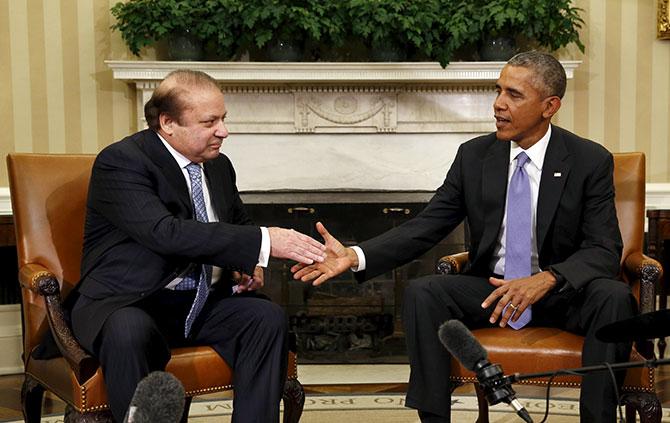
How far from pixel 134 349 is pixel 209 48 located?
2.79 meters

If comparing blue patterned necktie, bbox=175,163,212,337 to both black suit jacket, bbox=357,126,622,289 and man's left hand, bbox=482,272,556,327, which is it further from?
man's left hand, bbox=482,272,556,327

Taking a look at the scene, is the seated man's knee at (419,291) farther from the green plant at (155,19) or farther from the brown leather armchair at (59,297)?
the green plant at (155,19)

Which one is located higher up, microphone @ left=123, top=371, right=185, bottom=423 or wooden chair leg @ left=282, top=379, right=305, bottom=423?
microphone @ left=123, top=371, right=185, bottom=423

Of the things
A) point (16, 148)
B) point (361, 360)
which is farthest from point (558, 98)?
point (16, 148)

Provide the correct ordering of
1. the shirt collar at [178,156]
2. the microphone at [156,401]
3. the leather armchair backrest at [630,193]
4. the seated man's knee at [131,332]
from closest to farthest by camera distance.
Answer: the microphone at [156,401] → the seated man's knee at [131,332] → the shirt collar at [178,156] → the leather armchair backrest at [630,193]

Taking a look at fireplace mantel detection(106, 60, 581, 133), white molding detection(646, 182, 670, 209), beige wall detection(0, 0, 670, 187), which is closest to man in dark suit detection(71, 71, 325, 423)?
fireplace mantel detection(106, 60, 581, 133)

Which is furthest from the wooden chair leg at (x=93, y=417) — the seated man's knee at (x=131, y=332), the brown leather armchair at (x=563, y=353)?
the brown leather armchair at (x=563, y=353)

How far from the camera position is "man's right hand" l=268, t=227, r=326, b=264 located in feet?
9.55

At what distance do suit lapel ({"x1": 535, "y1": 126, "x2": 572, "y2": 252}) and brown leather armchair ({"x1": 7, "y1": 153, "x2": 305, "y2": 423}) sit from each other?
0.94m

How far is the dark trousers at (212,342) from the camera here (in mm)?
2654

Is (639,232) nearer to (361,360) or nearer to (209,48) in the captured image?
(361,360)

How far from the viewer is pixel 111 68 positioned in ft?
16.4

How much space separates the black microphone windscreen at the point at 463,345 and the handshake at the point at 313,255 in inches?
55.0

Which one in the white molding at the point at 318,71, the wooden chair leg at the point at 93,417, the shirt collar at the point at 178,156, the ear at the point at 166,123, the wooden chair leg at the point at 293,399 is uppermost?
the white molding at the point at 318,71
